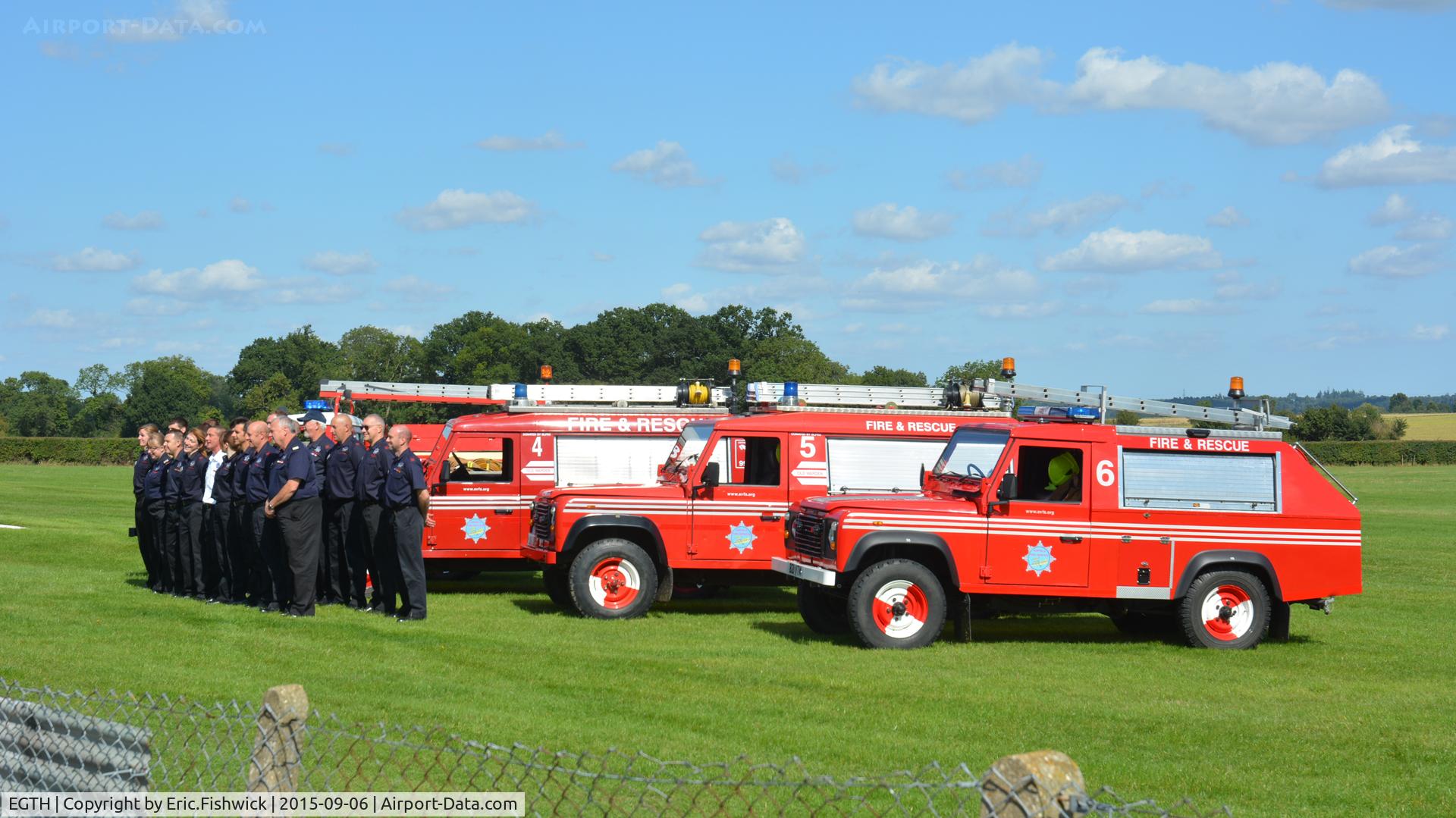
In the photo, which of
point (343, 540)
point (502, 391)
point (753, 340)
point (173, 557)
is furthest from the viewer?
point (753, 340)

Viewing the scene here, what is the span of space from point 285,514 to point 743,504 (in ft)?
15.7

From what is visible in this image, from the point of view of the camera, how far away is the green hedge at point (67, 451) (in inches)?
2746

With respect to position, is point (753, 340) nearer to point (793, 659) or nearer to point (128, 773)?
point (793, 659)

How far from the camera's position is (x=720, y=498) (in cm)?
1552

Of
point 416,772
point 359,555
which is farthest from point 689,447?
point 416,772

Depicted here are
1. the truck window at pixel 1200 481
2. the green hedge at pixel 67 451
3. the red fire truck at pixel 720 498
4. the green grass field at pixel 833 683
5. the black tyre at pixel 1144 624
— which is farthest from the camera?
the green hedge at pixel 67 451

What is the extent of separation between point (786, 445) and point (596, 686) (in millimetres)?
5747

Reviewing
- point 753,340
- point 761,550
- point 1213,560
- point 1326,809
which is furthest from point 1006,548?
A: point 753,340

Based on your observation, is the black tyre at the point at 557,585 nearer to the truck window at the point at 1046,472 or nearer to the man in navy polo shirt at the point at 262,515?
the man in navy polo shirt at the point at 262,515

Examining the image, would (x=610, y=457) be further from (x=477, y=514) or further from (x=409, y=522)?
(x=409, y=522)

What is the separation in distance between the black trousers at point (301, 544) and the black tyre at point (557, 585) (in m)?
2.60

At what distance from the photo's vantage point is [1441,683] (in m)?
11.6

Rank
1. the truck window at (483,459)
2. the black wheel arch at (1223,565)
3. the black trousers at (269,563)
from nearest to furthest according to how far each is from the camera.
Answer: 1. the black wheel arch at (1223,565)
2. the black trousers at (269,563)
3. the truck window at (483,459)

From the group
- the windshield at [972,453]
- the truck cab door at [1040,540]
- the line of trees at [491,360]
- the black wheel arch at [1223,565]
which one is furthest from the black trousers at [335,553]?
the line of trees at [491,360]
